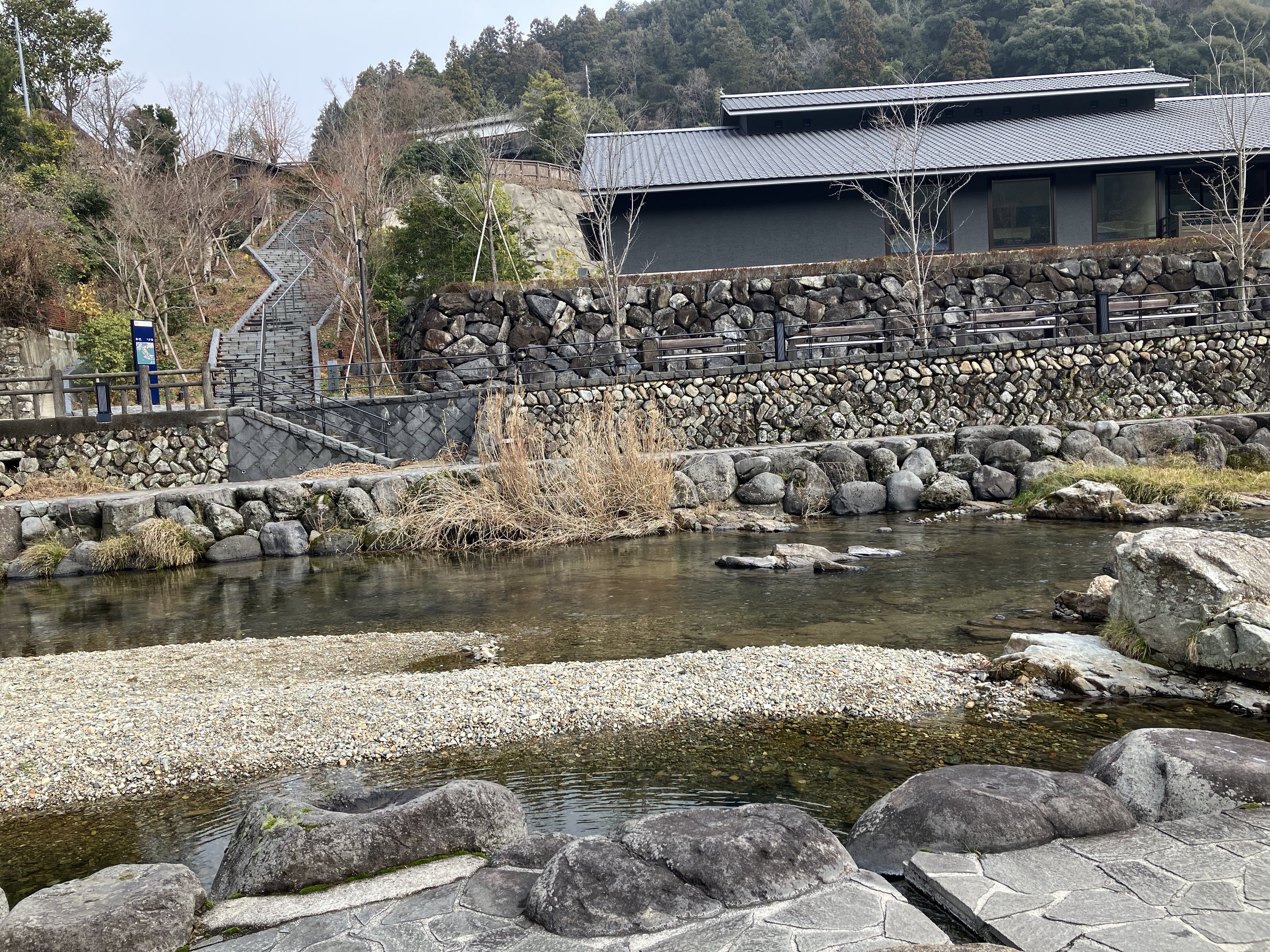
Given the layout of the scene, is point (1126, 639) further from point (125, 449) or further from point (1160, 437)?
point (125, 449)

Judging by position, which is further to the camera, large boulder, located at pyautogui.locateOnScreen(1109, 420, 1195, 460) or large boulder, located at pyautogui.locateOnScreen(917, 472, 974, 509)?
large boulder, located at pyautogui.locateOnScreen(1109, 420, 1195, 460)

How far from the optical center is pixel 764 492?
50.4 feet

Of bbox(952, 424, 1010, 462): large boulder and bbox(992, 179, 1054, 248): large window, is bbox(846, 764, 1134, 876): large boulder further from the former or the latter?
bbox(992, 179, 1054, 248): large window

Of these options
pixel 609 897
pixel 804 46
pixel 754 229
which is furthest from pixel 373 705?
pixel 804 46

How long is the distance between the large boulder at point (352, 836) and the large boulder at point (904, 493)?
476 inches

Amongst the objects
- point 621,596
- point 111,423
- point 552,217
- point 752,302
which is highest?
point 552,217

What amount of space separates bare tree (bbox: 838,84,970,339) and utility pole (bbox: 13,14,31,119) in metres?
27.7

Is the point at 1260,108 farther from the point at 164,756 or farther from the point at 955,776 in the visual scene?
the point at 164,756

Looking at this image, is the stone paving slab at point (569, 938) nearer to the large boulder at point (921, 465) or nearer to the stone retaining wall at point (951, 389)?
the large boulder at point (921, 465)

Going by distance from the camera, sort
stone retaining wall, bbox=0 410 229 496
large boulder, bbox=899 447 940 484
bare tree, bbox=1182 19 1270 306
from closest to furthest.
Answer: large boulder, bbox=899 447 940 484
stone retaining wall, bbox=0 410 229 496
bare tree, bbox=1182 19 1270 306

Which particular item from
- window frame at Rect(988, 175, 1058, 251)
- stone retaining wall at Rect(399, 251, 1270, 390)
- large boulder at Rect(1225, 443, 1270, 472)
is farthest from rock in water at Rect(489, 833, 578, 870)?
window frame at Rect(988, 175, 1058, 251)

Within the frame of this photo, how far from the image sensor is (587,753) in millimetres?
5406

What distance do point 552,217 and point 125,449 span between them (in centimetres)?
2669

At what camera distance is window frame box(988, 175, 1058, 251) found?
2417cm
